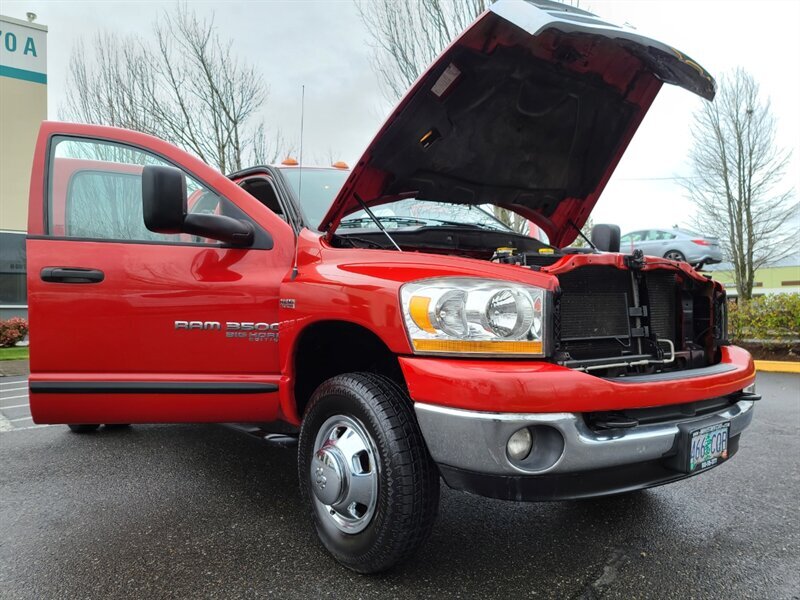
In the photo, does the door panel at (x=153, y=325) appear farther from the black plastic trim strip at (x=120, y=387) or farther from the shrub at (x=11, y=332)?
the shrub at (x=11, y=332)

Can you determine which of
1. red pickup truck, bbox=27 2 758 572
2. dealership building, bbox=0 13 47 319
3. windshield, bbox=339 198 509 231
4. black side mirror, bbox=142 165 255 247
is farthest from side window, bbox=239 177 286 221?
dealership building, bbox=0 13 47 319

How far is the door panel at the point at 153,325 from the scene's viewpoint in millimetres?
2662

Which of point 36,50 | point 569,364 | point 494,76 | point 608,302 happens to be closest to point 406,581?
point 569,364

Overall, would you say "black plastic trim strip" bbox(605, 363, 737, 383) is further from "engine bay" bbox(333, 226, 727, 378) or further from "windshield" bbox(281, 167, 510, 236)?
"windshield" bbox(281, 167, 510, 236)

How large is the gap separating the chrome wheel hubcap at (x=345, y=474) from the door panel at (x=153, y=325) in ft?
1.70

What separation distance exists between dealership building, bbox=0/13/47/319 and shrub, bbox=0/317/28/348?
1.87 m

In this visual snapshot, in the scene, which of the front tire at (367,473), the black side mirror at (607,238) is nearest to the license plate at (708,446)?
the front tire at (367,473)

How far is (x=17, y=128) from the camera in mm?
13406

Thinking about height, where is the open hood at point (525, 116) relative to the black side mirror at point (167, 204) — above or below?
above

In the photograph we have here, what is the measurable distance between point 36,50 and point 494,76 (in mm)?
15762

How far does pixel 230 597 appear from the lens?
2029 millimetres

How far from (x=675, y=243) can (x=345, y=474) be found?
49.4 feet

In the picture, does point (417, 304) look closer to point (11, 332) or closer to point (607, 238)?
point (607, 238)

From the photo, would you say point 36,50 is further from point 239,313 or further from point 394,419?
point 394,419
